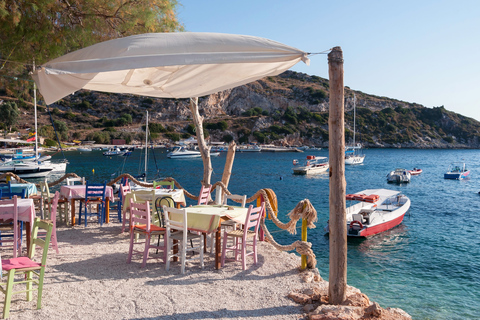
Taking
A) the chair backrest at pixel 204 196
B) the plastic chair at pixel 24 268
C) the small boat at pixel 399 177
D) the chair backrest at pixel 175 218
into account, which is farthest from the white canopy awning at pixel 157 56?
the small boat at pixel 399 177

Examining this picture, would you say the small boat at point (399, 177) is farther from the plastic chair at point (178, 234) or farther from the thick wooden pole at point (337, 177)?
the thick wooden pole at point (337, 177)

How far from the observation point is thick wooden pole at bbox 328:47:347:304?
3939 mm

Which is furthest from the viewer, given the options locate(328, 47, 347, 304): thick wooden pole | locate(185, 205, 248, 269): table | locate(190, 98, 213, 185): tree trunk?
locate(190, 98, 213, 185): tree trunk

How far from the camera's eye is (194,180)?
40.4 meters

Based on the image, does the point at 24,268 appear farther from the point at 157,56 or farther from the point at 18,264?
the point at 157,56

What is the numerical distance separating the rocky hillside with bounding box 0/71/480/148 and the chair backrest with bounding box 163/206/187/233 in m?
A: 90.6

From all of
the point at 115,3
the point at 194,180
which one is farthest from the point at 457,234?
the point at 194,180

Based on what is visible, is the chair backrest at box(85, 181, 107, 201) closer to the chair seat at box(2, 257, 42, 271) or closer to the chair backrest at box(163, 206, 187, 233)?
the chair backrest at box(163, 206, 187, 233)

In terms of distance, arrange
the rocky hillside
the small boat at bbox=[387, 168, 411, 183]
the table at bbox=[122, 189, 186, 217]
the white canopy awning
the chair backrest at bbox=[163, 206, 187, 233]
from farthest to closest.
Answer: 1. the rocky hillside
2. the small boat at bbox=[387, 168, 411, 183]
3. the table at bbox=[122, 189, 186, 217]
4. the chair backrest at bbox=[163, 206, 187, 233]
5. the white canopy awning

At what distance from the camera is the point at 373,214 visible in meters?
15.9

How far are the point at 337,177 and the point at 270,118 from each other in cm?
11340

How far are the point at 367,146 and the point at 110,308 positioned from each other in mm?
119590

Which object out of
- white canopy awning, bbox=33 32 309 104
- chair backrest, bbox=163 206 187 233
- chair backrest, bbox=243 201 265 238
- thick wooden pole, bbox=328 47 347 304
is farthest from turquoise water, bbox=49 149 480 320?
white canopy awning, bbox=33 32 309 104

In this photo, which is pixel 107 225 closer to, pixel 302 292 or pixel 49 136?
pixel 302 292
